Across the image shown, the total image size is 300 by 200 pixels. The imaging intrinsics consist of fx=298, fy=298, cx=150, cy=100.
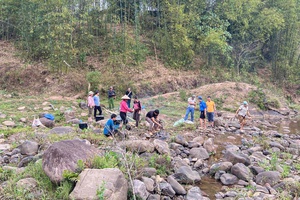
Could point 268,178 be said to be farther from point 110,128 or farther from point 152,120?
point 152,120

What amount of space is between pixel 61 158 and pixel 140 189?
1494 mm

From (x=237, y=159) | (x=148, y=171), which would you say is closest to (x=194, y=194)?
(x=148, y=171)

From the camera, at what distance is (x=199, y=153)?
8.42m

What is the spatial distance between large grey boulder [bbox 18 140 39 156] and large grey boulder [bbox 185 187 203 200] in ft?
12.4

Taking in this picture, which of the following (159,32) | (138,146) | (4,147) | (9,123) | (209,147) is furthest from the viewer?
(159,32)

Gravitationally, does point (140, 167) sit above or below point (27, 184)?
below

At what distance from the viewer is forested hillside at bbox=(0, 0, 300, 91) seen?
1925 cm

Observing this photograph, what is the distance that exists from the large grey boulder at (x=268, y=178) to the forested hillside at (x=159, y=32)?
Answer: 14.1m

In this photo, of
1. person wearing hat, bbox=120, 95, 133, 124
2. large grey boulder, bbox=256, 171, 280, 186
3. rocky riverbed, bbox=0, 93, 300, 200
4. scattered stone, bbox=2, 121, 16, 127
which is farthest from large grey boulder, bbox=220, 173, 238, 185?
scattered stone, bbox=2, 121, 16, 127

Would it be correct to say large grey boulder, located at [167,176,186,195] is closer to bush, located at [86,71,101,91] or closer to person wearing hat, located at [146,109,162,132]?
person wearing hat, located at [146,109,162,132]

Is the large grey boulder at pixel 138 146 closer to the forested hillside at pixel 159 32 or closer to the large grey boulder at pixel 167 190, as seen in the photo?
the large grey boulder at pixel 167 190

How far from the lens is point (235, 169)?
23.0 feet

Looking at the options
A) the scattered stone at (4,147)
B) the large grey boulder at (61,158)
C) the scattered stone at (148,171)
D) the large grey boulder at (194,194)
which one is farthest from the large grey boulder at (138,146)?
the scattered stone at (4,147)

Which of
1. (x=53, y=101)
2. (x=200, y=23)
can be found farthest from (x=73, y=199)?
(x=200, y=23)
